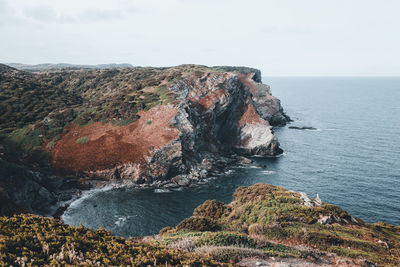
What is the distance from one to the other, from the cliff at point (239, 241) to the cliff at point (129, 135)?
29.2 metres

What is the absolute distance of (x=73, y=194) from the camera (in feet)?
168

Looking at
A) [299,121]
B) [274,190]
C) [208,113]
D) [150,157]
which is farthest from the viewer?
[299,121]

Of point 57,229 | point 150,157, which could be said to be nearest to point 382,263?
point 57,229

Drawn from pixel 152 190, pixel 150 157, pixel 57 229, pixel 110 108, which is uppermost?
pixel 110 108

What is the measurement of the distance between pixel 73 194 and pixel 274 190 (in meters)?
41.4

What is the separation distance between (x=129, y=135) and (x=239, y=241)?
50.2 meters

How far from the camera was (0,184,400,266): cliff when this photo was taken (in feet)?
44.5

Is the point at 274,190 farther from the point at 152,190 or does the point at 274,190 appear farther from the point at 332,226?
the point at 152,190

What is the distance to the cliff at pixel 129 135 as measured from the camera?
54.4 metres

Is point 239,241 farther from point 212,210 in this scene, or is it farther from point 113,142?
point 113,142

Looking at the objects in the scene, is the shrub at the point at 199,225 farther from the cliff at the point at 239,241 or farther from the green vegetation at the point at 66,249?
the green vegetation at the point at 66,249

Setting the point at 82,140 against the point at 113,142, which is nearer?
the point at 82,140

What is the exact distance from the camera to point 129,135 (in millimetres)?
64875

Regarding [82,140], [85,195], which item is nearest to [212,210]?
[85,195]
